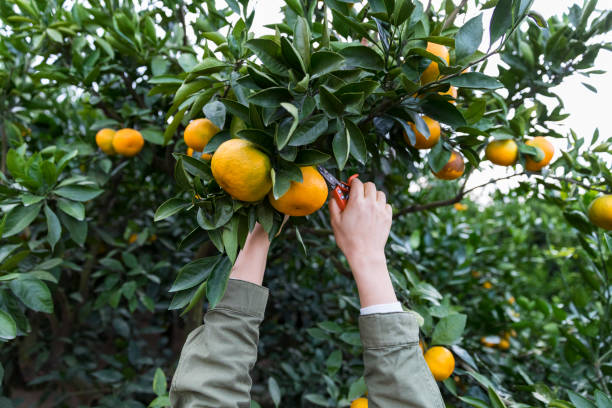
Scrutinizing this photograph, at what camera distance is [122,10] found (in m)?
1.42

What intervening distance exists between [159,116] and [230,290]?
963mm

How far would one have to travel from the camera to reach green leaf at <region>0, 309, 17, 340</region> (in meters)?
0.91

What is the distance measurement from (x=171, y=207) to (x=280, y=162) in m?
0.24

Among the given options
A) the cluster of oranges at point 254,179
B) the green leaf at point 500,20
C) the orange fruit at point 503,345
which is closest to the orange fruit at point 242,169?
the cluster of oranges at point 254,179

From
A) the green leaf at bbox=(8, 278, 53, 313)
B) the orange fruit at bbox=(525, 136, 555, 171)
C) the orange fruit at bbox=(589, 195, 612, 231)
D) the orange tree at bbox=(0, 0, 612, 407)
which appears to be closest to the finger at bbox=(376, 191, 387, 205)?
the orange tree at bbox=(0, 0, 612, 407)

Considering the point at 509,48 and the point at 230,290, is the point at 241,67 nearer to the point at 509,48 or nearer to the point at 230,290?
the point at 230,290

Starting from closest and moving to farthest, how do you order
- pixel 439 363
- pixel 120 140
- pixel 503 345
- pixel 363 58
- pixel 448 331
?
1. pixel 363 58
2. pixel 439 363
3. pixel 448 331
4. pixel 120 140
5. pixel 503 345

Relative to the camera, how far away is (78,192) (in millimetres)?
A: 1188

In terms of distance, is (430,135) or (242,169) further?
(430,135)

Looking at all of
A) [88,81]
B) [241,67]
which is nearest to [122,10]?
[88,81]

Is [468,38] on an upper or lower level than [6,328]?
upper

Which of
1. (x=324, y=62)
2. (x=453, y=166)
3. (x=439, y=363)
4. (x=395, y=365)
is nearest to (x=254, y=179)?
(x=324, y=62)

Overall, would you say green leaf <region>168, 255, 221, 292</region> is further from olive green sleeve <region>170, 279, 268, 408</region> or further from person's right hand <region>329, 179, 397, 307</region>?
person's right hand <region>329, 179, 397, 307</region>

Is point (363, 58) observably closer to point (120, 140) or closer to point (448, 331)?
point (448, 331)
